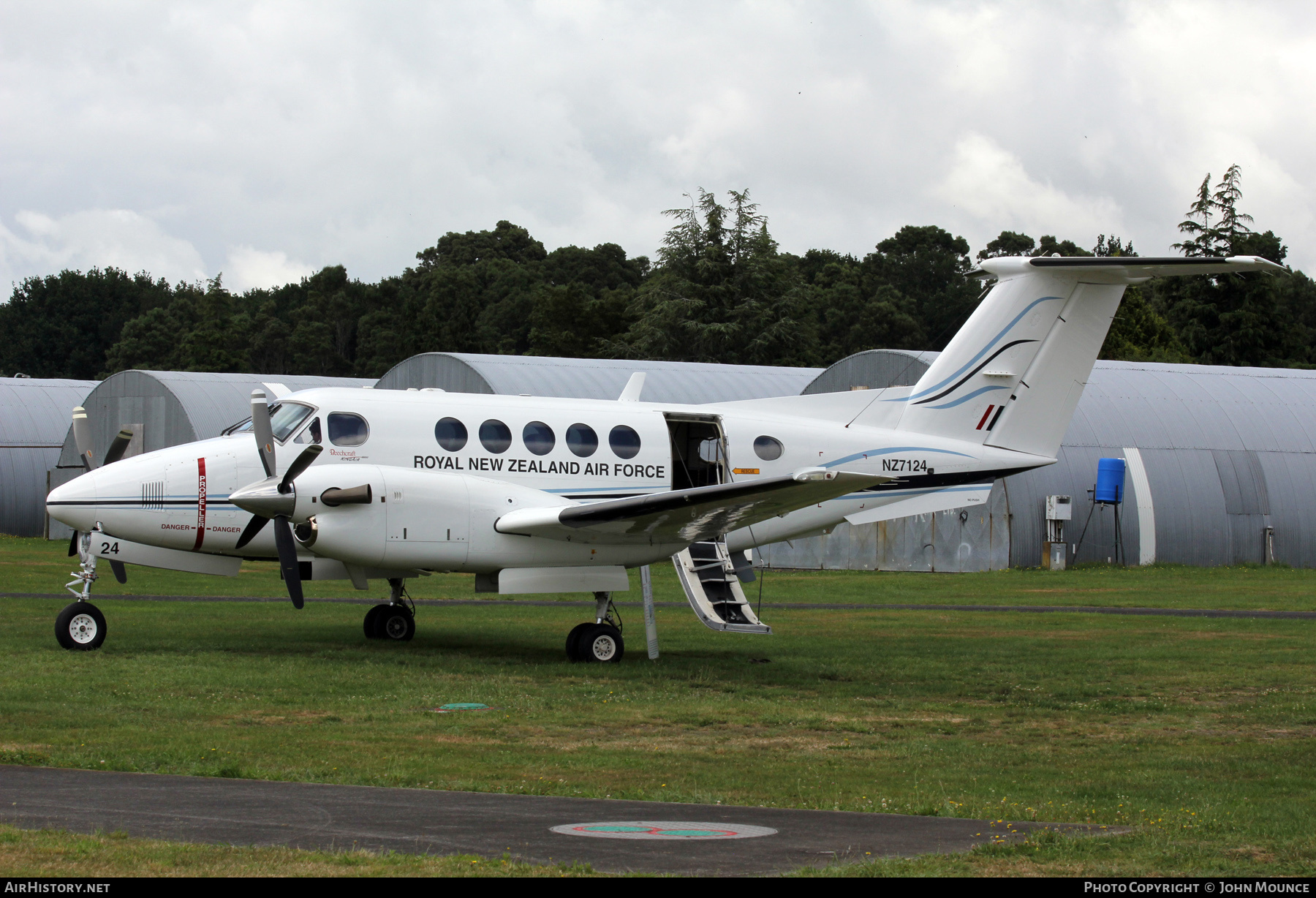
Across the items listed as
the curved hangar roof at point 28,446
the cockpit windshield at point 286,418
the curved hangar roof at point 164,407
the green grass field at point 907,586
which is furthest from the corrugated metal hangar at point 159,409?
the cockpit windshield at point 286,418

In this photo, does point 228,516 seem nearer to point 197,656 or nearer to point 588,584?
point 197,656

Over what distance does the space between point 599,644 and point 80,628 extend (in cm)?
703

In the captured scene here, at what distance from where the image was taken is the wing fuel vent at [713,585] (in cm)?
1873

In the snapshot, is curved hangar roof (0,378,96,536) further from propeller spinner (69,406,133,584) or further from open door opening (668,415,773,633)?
open door opening (668,415,773,633)

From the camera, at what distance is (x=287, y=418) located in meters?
18.5

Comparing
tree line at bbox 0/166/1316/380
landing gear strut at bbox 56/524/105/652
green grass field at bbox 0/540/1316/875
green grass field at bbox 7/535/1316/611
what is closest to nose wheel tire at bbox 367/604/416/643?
green grass field at bbox 0/540/1316/875

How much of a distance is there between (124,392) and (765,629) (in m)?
36.4

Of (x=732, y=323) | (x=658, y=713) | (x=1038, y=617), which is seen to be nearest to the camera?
(x=658, y=713)

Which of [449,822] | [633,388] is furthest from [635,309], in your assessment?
[449,822]

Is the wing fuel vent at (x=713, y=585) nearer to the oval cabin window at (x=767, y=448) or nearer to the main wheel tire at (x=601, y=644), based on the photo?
the main wheel tire at (x=601, y=644)

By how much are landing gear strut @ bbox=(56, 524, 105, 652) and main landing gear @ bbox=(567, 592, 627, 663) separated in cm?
642

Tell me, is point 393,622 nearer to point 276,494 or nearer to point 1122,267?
point 276,494

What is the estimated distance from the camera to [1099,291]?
69.7 feet

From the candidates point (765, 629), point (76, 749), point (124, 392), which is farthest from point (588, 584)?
point (124, 392)
